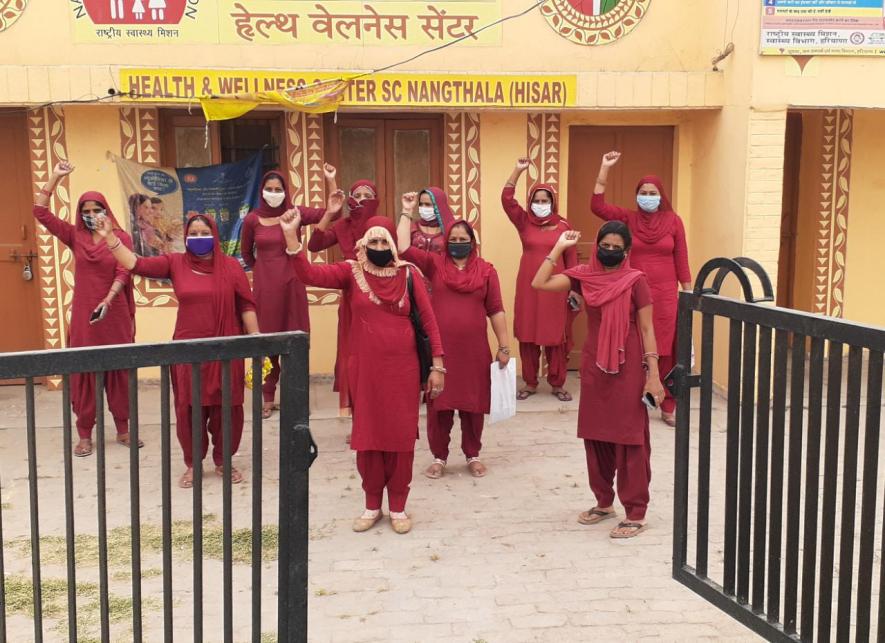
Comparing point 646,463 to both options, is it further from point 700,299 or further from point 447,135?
point 447,135

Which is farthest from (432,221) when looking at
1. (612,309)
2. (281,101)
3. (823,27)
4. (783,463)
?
(783,463)

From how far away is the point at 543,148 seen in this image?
8297 millimetres

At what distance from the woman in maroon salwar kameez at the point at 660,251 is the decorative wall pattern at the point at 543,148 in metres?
1.00

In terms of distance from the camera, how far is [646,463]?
17.1 ft

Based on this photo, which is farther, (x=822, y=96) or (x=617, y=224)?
(x=822, y=96)

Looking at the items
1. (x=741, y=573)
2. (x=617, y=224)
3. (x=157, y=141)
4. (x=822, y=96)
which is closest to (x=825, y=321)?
(x=741, y=573)

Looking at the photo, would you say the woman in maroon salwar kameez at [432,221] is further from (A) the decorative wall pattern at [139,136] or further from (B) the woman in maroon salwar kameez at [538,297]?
(A) the decorative wall pattern at [139,136]

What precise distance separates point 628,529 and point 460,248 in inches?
76.6

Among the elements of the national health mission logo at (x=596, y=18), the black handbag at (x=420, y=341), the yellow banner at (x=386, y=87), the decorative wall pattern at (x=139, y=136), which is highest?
the national health mission logo at (x=596, y=18)

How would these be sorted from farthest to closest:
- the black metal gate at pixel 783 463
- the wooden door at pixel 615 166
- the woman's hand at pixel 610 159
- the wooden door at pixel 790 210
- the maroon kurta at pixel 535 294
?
the wooden door at pixel 790 210 → the wooden door at pixel 615 166 → the maroon kurta at pixel 535 294 → the woman's hand at pixel 610 159 → the black metal gate at pixel 783 463

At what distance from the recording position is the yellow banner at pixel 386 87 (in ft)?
23.9

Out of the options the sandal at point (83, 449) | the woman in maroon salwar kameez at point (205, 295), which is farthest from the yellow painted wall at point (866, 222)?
the sandal at point (83, 449)

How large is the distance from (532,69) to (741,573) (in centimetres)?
551

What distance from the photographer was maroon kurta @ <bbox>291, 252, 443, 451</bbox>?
5.14 m
